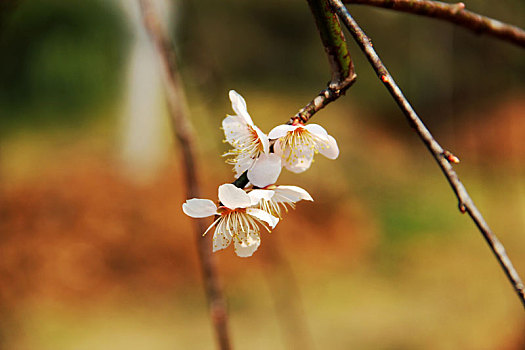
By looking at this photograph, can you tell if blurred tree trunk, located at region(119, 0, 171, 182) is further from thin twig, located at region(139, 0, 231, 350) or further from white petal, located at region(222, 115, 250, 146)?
white petal, located at region(222, 115, 250, 146)

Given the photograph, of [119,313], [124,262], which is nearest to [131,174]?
[124,262]

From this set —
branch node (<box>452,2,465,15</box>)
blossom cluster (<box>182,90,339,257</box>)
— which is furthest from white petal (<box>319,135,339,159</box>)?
branch node (<box>452,2,465,15</box>)

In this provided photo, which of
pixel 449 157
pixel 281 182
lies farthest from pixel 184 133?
pixel 281 182

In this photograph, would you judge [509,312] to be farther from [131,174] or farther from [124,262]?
[131,174]

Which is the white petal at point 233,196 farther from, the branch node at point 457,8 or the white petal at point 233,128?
the branch node at point 457,8

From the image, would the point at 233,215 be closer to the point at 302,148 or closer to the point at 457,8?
the point at 302,148

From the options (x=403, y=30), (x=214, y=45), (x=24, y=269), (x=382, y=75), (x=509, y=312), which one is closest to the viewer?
(x=382, y=75)
